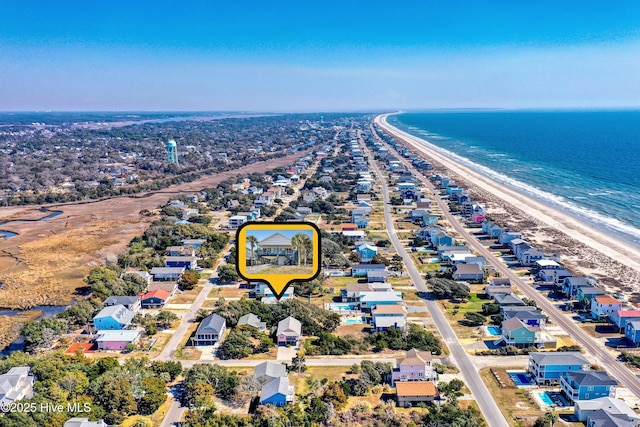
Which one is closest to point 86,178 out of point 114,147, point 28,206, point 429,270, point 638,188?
point 28,206

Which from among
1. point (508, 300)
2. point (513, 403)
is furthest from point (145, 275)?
point (513, 403)

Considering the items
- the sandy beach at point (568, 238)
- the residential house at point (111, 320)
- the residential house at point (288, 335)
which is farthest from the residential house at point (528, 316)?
the residential house at point (111, 320)

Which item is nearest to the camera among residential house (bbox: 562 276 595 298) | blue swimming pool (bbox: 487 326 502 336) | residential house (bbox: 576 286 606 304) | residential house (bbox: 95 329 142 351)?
residential house (bbox: 95 329 142 351)

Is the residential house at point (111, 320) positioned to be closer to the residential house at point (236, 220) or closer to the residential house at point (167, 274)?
the residential house at point (167, 274)

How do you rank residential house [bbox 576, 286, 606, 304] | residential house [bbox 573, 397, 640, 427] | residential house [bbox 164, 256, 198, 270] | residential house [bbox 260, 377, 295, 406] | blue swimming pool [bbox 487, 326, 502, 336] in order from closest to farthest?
residential house [bbox 573, 397, 640, 427] < residential house [bbox 260, 377, 295, 406] < blue swimming pool [bbox 487, 326, 502, 336] < residential house [bbox 576, 286, 606, 304] < residential house [bbox 164, 256, 198, 270]

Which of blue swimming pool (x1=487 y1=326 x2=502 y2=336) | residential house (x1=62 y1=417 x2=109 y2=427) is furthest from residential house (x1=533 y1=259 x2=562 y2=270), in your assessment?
residential house (x1=62 y1=417 x2=109 y2=427)

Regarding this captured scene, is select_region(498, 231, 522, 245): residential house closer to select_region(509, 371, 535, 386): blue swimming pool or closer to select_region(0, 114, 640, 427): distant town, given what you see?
select_region(0, 114, 640, 427): distant town

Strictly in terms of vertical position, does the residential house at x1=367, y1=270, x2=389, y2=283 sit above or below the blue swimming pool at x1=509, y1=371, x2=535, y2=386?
above

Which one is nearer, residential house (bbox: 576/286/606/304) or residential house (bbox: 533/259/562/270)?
residential house (bbox: 576/286/606/304)
